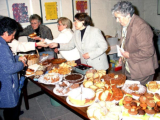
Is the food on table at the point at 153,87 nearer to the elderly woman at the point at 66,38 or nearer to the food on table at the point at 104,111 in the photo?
the food on table at the point at 104,111

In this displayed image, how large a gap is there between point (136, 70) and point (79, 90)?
93 cm

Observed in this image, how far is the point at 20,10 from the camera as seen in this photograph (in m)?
3.81

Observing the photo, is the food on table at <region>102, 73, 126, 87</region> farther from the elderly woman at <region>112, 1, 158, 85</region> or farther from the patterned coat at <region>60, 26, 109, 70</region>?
the patterned coat at <region>60, 26, 109, 70</region>

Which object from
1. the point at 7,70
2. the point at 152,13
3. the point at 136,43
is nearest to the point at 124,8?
the point at 136,43

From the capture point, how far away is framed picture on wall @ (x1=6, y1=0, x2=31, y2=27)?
3703mm

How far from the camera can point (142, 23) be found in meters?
1.86

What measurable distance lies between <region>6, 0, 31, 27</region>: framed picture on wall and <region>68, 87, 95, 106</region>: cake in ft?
10.4

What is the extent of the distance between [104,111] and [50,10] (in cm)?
369

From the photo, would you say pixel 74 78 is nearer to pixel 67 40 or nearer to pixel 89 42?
pixel 89 42

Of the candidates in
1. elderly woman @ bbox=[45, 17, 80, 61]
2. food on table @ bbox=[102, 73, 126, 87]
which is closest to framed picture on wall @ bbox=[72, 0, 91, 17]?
elderly woman @ bbox=[45, 17, 80, 61]

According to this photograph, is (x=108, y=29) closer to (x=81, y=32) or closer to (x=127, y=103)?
(x=81, y=32)

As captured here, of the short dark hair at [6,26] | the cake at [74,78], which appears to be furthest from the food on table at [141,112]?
the short dark hair at [6,26]

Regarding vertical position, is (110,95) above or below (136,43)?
below

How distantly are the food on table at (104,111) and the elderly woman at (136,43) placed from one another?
884mm
